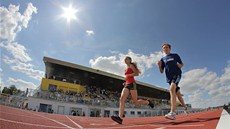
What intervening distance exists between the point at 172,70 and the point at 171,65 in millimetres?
130

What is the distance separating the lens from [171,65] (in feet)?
13.4

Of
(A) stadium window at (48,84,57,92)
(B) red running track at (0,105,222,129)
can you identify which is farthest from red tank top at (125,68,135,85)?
(A) stadium window at (48,84,57,92)

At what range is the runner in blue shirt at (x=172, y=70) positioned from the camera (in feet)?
12.4

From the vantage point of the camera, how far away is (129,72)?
164 inches

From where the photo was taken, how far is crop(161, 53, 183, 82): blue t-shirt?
399 cm

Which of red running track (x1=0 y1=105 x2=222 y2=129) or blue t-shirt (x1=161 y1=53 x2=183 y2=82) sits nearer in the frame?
red running track (x1=0 y1=105 x2=222 y2=129)

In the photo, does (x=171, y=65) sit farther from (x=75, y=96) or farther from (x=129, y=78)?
(x=75, y=96)

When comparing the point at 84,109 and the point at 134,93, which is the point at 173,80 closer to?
the point at 134,93

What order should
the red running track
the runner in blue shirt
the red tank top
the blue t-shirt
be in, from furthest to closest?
the red tank top
the blue t-shirt
the runner in blue shirt
the red running track

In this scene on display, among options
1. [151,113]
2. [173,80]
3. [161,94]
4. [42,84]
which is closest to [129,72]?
[173,80]

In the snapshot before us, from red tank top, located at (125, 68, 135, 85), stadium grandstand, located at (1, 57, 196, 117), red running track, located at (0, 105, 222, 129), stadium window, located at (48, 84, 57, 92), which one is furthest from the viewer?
stadium window, located at (48, 84, 57, 92)

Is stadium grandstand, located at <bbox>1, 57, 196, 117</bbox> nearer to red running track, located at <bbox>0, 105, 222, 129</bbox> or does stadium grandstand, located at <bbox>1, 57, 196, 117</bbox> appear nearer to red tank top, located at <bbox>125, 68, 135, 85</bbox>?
red running track, located at <bbox>0, 105, 222, 129</bbox>

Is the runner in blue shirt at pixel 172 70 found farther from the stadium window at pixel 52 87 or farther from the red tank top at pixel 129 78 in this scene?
the stadium window at pixel 52 87

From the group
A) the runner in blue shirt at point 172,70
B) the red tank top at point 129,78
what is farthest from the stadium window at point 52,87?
the runner in blue shirt at point 172,70
